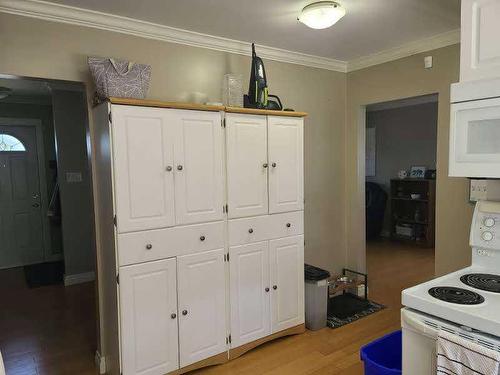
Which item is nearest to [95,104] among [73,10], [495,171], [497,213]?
[73,10]

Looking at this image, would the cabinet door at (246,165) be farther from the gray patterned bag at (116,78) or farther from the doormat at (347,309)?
the doormat at (347,309)

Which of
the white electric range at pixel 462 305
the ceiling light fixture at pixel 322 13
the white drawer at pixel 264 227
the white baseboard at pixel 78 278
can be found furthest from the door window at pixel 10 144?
the white electric range at pixel 462 305

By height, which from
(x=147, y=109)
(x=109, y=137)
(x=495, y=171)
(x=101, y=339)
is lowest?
(x=101, y=339)

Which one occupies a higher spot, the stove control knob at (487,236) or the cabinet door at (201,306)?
the stove control knob at (487,236)

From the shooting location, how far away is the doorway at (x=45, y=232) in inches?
116

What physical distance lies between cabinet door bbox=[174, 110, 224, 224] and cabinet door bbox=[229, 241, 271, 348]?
0.39 metres

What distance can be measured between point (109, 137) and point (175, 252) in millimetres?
845

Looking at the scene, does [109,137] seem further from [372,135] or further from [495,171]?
[372,135]

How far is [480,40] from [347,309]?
261 cm

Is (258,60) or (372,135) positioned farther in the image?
(372,135)

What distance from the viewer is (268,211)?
2.78m

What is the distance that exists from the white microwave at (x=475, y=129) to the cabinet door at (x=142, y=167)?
5.31ft

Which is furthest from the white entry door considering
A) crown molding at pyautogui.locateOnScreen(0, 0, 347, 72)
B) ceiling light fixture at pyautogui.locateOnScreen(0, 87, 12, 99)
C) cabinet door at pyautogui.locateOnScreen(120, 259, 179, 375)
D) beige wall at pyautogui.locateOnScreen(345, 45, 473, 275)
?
beige wall at pyautogui.locateOnScreen(345, 45, 473, 275)

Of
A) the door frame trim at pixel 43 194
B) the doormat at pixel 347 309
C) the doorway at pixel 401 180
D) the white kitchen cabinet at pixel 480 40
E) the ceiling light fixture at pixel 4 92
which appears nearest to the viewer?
the white kitchen cabinet at pixel 480 40
